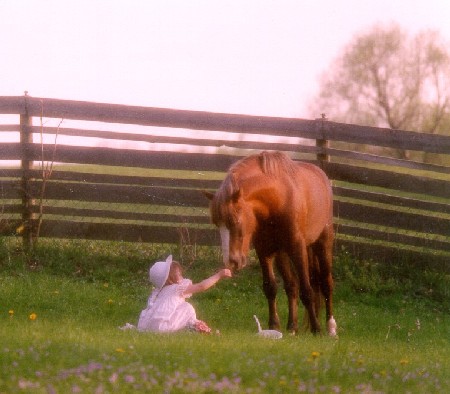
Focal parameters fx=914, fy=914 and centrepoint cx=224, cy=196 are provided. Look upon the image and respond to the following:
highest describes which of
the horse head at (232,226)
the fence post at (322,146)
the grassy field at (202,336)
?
the fence post at (322,146)

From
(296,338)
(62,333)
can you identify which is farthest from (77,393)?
(296,338)

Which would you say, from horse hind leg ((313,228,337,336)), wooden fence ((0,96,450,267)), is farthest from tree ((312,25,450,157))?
horse hind leg ((313,228,337,336))

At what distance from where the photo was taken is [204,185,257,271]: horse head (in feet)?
28.1

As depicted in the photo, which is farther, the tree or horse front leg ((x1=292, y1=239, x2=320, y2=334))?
the tree

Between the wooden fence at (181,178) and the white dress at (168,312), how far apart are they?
3.96m

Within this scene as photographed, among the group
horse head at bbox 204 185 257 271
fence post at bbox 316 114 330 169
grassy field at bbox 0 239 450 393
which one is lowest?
grassy field at bbox 0 239 450 393

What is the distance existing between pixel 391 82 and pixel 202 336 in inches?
1337

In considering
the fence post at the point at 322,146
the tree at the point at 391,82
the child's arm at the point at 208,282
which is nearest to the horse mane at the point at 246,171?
the child's arm at the point at 208,282

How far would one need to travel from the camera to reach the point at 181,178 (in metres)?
12.9

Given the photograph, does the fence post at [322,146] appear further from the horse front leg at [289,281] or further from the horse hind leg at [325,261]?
the horse front leg at [289,281]

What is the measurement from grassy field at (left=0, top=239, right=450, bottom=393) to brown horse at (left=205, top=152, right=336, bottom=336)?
0.57 meters

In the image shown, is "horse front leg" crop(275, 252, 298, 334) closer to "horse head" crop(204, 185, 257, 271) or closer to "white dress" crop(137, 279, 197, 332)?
"horse head" crop(204, 185, 257, 271)

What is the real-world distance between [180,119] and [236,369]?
7.37m

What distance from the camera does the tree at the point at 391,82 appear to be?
127 feet
